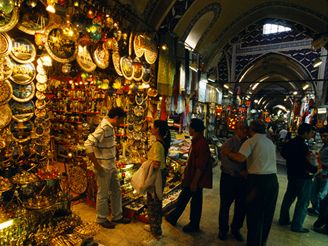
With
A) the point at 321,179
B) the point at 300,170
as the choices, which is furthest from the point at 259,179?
the point at 321,179

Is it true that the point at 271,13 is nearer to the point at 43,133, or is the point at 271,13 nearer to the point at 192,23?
the point at 192,23

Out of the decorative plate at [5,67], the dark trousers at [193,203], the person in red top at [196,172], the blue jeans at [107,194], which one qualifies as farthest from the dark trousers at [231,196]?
the decorative plate at [5,67]

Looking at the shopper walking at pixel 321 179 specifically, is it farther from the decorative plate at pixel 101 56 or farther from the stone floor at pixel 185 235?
the decorative plate at pixel 101 56

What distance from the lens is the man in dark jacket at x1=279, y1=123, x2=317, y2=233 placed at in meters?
3.25

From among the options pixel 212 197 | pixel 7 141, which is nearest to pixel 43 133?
pixel 7 141

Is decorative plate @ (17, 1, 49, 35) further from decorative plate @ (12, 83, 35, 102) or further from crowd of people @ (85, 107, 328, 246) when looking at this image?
crowd of people @ (85, 107, 328, 246)

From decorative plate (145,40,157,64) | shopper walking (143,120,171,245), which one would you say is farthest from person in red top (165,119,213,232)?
decorative plate (145,40,157,64)

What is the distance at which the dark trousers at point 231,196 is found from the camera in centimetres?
299

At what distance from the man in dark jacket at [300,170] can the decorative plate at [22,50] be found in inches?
168

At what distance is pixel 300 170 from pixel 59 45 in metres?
4.15

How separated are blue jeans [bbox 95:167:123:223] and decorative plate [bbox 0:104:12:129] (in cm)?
152

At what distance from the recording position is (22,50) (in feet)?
10.1

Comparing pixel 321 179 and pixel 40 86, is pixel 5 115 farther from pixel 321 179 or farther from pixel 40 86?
pixel 321 179

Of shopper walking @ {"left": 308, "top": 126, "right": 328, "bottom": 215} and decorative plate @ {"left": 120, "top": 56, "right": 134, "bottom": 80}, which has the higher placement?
decorative plate @ {"left": 120, "top": 56, "right": 134, "bottom": 80}
